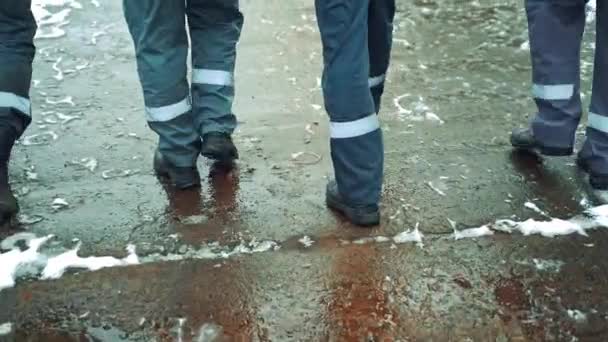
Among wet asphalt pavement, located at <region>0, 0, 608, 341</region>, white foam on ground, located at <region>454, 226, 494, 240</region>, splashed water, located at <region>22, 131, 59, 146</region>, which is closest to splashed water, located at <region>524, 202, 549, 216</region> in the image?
wet asphalt pavement, located at <region>0, 0, 608, 341</region>

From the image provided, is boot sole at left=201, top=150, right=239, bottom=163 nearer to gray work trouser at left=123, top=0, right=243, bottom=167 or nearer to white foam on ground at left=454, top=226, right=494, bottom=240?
gray work trouser at left=123, top=0, right=243, bottom=167

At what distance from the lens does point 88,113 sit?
13.1 feet

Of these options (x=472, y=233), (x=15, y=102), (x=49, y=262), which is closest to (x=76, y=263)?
(x=49, y=262)

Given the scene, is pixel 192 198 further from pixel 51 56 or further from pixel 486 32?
pixel 486 32

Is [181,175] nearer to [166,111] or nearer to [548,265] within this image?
[166,111]

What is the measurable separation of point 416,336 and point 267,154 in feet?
4.69

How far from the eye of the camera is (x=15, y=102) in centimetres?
317

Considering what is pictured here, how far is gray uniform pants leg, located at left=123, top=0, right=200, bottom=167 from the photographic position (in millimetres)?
3135

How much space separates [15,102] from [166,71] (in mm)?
637

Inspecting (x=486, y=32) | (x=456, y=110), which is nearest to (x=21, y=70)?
(x=456, y=110)

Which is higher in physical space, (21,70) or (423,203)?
(21,70)

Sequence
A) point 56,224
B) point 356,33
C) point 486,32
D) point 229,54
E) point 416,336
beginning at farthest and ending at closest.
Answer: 1. point 486,32
2. point 229,54
3. point 56,224
4. point 356,33
5. point 416,336

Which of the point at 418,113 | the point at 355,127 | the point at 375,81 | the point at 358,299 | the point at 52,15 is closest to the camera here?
the point at 358,299

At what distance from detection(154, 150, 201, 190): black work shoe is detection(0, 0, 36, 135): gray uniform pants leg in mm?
616
